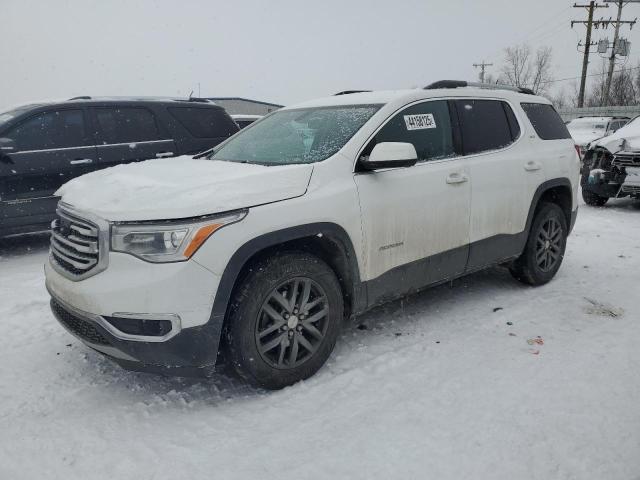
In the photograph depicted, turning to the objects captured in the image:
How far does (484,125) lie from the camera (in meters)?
4.05

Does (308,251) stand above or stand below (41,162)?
below

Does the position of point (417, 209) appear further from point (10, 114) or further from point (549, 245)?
point (10, 114)

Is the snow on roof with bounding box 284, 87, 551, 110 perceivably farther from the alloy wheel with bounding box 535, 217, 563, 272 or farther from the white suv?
the alloy wheel with bounding box 535, 217, 563, 272

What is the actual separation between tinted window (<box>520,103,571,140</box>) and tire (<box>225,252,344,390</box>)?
2.74m

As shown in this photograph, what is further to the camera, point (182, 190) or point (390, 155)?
point (390, 155)

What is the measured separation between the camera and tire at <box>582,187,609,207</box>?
9.08 m

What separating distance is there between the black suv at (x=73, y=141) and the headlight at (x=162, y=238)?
4.07m

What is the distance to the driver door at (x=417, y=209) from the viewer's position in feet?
10.5

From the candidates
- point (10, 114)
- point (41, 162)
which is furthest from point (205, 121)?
point (10, 114)

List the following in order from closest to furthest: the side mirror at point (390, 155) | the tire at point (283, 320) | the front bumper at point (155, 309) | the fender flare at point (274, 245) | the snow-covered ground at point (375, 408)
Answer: the snow-covered ground at point (375, 408), the front bumper at point (155, 309), the fender flare at point (274, 245), the tire at point (283, 320), the side mirror at point (390, 155)

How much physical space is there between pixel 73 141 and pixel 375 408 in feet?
17.4

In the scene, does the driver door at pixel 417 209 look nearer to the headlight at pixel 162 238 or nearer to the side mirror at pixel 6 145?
the headlight at pixel 162 238

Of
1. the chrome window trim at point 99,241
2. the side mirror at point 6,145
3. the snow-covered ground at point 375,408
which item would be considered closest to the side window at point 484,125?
the snow-covered ground at point 375,408

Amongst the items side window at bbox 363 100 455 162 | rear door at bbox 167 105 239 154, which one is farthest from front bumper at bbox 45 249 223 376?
rear door at bbox 167 105 239 154
